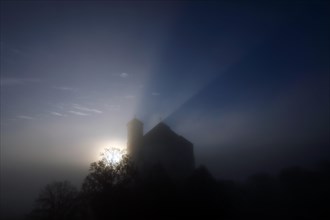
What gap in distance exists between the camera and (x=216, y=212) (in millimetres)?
39531

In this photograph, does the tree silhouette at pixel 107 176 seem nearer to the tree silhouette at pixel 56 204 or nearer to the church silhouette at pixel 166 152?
the tree silhouette at pixel 56 204

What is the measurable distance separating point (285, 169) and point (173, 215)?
41598 millimetres

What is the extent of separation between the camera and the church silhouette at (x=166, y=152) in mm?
62094

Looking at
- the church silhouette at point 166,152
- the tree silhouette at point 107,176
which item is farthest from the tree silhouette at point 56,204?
the church silhouette at point 166,152

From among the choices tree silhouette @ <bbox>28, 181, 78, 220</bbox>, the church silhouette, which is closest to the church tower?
the church silhouette

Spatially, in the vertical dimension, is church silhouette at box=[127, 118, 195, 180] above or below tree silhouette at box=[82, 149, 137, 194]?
above

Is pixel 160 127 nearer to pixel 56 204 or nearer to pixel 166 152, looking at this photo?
pixel 166 152

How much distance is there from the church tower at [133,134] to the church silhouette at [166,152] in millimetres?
1446

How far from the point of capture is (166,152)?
62.8 meters

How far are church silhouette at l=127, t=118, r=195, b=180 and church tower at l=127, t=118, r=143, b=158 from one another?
4.74 feet

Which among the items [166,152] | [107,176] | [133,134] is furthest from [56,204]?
[133,134]

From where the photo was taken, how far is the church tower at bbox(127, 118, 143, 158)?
69.5 meters

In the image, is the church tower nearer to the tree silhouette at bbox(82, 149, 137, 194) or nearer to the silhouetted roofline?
the silhouetted roofline

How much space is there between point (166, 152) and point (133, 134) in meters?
12.3
